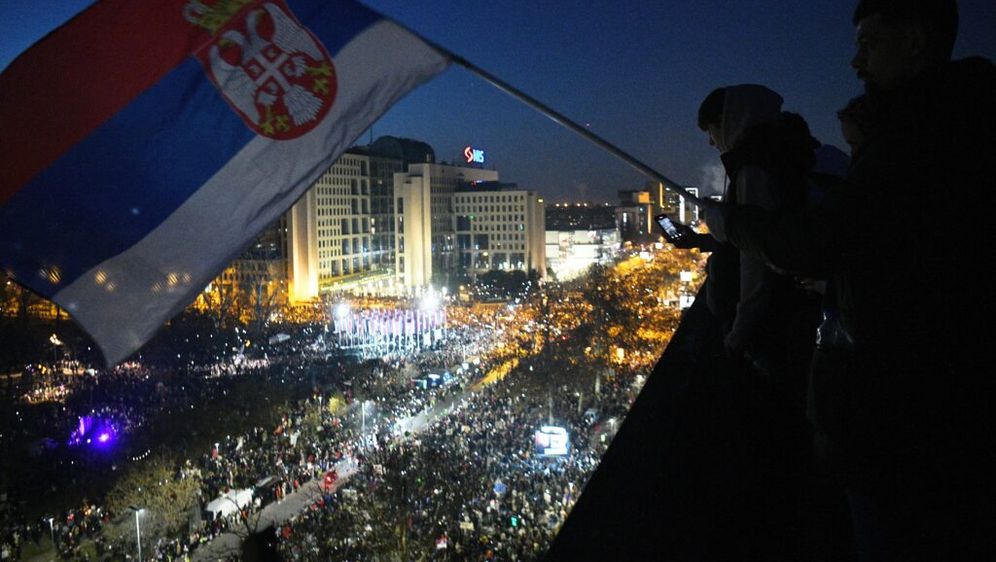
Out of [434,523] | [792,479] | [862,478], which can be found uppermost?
[862,478]

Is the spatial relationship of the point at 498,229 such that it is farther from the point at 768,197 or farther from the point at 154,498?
the point at 768,197

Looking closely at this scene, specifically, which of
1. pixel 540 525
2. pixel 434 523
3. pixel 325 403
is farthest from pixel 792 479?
pixel 325 403

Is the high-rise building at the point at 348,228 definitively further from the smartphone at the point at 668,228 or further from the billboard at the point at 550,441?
the smartphone at the point at 668,228

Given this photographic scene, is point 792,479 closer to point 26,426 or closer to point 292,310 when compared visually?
point 26,426

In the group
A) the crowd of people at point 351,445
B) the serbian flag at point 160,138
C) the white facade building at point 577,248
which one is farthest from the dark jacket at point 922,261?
the white facade building at point 577,248

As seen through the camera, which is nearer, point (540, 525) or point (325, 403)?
point (540, 525)

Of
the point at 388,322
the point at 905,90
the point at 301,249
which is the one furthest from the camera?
the point at 301,249
